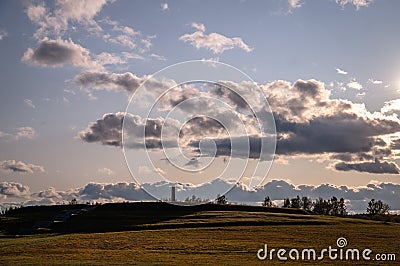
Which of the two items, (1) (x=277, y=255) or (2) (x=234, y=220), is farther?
(2) (x=234, y=220)

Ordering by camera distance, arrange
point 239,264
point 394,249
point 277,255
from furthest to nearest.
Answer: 1. point 394,249
2. point 277,255
3. point 239,264

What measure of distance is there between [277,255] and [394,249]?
16220 millimetres

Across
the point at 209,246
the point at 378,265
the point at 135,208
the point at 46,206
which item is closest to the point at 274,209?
the point at 135,208

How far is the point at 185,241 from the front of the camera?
249 ft

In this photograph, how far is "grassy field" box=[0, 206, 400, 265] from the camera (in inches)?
2303

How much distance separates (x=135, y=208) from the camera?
14700 cm

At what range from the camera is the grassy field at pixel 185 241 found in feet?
192

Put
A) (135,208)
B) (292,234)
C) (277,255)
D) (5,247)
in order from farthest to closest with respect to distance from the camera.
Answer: (135,208) < (292,234) < (5,247) < (277,255)

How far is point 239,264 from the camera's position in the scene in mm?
54094

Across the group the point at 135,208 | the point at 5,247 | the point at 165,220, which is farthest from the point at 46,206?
the point at 5,247

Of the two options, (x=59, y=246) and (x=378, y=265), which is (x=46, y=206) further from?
(x=378, y=265)

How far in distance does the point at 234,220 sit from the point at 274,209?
156 ft

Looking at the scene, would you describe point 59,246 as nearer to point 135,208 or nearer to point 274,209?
point 135,208

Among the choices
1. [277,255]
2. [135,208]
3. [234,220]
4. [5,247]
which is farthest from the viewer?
[135,208]
